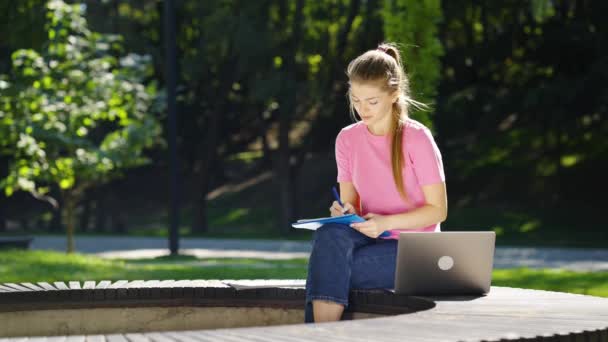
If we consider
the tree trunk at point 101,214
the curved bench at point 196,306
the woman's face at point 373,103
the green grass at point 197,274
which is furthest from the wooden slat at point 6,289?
the tree trunk at point 101,214

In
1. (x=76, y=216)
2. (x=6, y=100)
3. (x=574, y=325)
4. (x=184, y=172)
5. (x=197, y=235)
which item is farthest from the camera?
(x=76, y=216)

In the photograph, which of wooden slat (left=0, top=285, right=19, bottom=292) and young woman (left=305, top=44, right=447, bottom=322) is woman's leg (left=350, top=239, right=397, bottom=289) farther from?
wooden slat (left=0, top=285, right=19, bottom=292)

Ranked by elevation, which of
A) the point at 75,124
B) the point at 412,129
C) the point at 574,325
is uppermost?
the point at 75,124

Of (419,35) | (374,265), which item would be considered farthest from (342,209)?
(419,35)

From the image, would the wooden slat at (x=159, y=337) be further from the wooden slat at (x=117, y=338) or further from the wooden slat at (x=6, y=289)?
the wooden slat at (x=6, y=289)

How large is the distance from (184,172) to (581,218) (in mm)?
16617

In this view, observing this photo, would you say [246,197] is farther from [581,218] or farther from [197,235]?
[581,218]

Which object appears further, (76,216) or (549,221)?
(76,216)

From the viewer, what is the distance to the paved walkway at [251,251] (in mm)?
18562

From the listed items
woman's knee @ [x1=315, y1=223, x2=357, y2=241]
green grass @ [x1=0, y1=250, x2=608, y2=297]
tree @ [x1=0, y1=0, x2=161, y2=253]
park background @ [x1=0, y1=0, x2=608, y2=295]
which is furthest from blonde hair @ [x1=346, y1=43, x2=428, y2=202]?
tree @ [x1=0, y1=0, x2=161, y2=253]

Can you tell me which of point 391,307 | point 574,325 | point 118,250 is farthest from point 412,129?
point 118,250

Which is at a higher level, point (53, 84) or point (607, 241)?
point (53, 84)

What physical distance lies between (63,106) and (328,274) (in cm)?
1455

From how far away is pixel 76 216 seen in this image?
1762 inches
